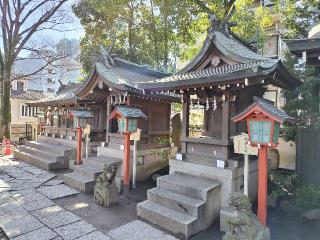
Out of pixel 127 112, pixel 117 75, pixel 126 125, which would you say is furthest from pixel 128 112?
Answer: pixel 117 75

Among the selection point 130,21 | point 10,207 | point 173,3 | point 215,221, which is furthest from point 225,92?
point 130,21

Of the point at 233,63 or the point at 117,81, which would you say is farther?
the point at 117,81

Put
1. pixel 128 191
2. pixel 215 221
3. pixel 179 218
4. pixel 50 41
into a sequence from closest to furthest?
1. pixel 179 218
2. pixel 215 221
3. pixel 128 191
4. pixel 50 41

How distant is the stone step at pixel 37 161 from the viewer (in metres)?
13.4

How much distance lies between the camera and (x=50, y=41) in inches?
974

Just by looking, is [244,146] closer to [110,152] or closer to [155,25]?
[110,152]

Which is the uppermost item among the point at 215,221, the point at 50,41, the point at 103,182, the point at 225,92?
the point at 50,41

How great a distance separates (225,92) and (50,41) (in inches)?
871

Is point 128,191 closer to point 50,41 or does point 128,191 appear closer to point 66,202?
point 66,202

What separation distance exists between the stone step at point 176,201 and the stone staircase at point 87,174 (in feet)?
8.41

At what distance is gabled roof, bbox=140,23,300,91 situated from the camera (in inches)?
266

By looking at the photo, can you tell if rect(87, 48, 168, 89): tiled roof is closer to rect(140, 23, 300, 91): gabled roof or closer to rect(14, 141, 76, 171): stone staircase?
rect(140, 23, 300, 91): gabled roof

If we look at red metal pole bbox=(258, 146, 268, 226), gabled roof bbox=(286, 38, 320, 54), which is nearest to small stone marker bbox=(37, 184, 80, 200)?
red metal pole bbox=(258, 146, 268, 226)

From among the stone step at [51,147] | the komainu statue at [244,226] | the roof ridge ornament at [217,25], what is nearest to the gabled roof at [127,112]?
the roof ridge ornament at [217,25]
